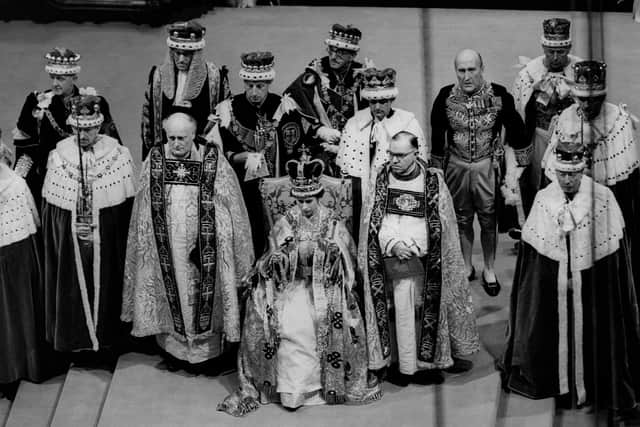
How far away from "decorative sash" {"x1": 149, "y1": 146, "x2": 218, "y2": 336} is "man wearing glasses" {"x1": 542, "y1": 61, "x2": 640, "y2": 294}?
180 centimetres

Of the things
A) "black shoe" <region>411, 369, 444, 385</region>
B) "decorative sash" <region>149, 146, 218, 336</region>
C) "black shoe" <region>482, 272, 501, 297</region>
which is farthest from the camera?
"black shoe" <region>482, 272, 501, 297</region>

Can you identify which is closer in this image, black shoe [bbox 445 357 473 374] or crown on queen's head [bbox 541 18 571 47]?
black shoe [bbox 445 357 473 374]

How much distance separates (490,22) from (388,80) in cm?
252

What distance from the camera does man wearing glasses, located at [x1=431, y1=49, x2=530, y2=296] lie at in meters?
11.3

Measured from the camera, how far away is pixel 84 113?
11.0 meters

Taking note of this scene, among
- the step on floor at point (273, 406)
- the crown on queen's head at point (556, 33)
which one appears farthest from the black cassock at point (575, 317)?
the crown on queen's head at point (556, 33)

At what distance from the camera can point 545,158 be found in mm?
11078

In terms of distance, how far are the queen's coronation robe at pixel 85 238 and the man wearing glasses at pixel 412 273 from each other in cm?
137

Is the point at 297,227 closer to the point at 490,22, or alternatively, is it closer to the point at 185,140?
the point at 185,140

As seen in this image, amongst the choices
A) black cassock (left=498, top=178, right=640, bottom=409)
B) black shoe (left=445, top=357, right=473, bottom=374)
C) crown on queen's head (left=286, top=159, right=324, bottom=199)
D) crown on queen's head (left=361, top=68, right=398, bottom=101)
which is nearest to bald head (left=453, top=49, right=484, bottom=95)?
crown on queen's head (left=361, top=68, right=398, bottom=101)

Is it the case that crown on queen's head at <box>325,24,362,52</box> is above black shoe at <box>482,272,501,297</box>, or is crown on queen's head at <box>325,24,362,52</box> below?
above

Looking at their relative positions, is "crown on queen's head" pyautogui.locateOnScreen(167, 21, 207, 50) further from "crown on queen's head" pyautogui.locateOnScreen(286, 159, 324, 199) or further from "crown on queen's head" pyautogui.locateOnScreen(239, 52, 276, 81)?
"crown on queen's head" pyautogui.locateOnScreen(286, 159, 324, 199)

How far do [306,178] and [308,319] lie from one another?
0.75m

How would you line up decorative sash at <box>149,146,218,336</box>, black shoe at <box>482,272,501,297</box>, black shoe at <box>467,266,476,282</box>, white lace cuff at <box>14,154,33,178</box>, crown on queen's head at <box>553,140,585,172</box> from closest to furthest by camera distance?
crown on queen's head at <box>553,140,585,172</box>, decorative sash at <box>149,146,218,336</box>, white lace cuff at <box>14,154,33,178</box>, black shoe at <box>482,272,501,297</box>, black shoe at <box>467,266,476,282</box>
